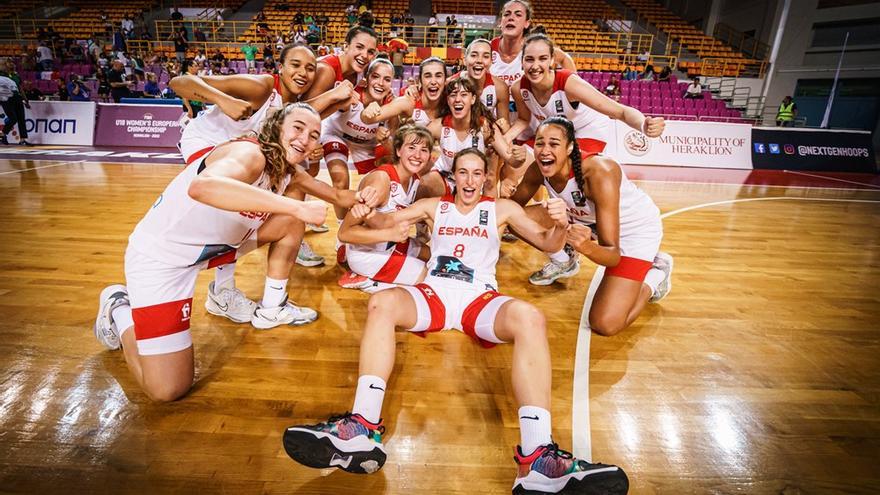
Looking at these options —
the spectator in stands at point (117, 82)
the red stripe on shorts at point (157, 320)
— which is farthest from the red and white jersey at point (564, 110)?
the spectator in stands at point (117, 82)

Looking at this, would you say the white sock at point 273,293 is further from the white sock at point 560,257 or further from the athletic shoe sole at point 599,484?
the white sock at point 560,257

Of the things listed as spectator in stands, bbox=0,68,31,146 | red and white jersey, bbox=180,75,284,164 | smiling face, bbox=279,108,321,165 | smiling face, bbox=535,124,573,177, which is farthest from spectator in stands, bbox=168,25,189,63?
smiling face, bbox=535,124,573,177

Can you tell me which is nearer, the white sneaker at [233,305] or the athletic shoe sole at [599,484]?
the athletic shoe sole at [599,484]

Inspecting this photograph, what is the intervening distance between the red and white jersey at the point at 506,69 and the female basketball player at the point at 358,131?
4.17 ft

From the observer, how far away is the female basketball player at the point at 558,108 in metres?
3.71

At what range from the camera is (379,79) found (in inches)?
166

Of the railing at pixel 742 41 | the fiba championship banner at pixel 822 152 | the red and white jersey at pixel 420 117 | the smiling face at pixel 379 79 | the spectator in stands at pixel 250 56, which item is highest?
the railing at pixel 742 41

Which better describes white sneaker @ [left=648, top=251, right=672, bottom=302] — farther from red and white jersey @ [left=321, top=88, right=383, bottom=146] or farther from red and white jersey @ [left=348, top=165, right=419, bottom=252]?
red and white jersey @ [left=321, top=88, right=383, bottom=146]

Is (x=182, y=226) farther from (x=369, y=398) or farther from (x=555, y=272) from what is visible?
(x=555, y=272)

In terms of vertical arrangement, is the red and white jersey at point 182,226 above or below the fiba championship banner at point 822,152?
below

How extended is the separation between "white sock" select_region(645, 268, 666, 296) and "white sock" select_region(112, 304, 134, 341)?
3.61m

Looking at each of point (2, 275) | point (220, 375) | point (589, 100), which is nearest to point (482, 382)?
point (220, 375)

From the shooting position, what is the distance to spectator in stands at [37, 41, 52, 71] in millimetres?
15738

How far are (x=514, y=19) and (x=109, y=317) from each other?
4.36 m
